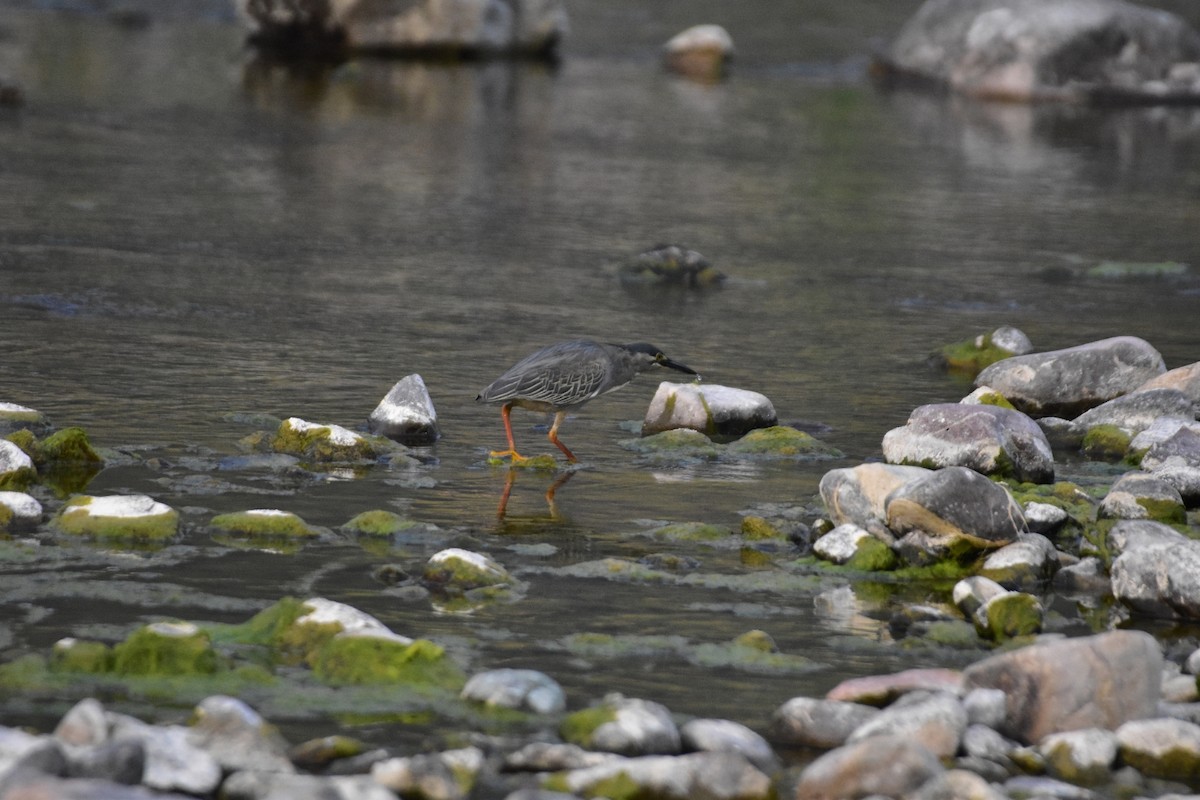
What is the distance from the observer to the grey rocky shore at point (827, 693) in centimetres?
470

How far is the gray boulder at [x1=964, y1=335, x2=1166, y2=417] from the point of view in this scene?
9.66 meters

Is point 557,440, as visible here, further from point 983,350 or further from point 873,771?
point 873,771

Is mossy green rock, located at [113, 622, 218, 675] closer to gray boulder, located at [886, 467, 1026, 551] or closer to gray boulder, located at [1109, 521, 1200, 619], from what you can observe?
gray boulder, located at [886, 467, 1026, 551]

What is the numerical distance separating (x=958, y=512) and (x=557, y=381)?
2203 mm

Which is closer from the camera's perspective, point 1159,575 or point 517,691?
point 517,691

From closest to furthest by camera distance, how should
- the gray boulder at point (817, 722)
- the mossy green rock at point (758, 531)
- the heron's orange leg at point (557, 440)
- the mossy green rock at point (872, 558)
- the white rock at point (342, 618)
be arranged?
the gray boulder at point (817, 722)
the white rock at point (342, 618)
the mossy green rock at point (872, 558)
the mossy green rock at point (758, 531)
the heron's orange leg at point (557, 440)

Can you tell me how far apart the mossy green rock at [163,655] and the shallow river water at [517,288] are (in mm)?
263

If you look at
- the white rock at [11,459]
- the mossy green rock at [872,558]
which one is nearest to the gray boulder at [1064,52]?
the mossy green rock at [872,558]

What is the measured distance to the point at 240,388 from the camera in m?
9.30

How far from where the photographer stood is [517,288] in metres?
12.6

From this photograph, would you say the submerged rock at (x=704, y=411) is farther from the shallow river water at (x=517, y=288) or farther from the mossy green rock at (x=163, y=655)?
the mossy green rock at (x=163, y=655)

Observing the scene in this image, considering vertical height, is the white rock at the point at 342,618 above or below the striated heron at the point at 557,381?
below

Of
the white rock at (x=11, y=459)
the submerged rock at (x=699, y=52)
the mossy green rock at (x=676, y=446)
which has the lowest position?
the mossy green rock at (x=676, y=446)

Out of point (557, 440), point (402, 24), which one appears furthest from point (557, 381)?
point (402, 24)
